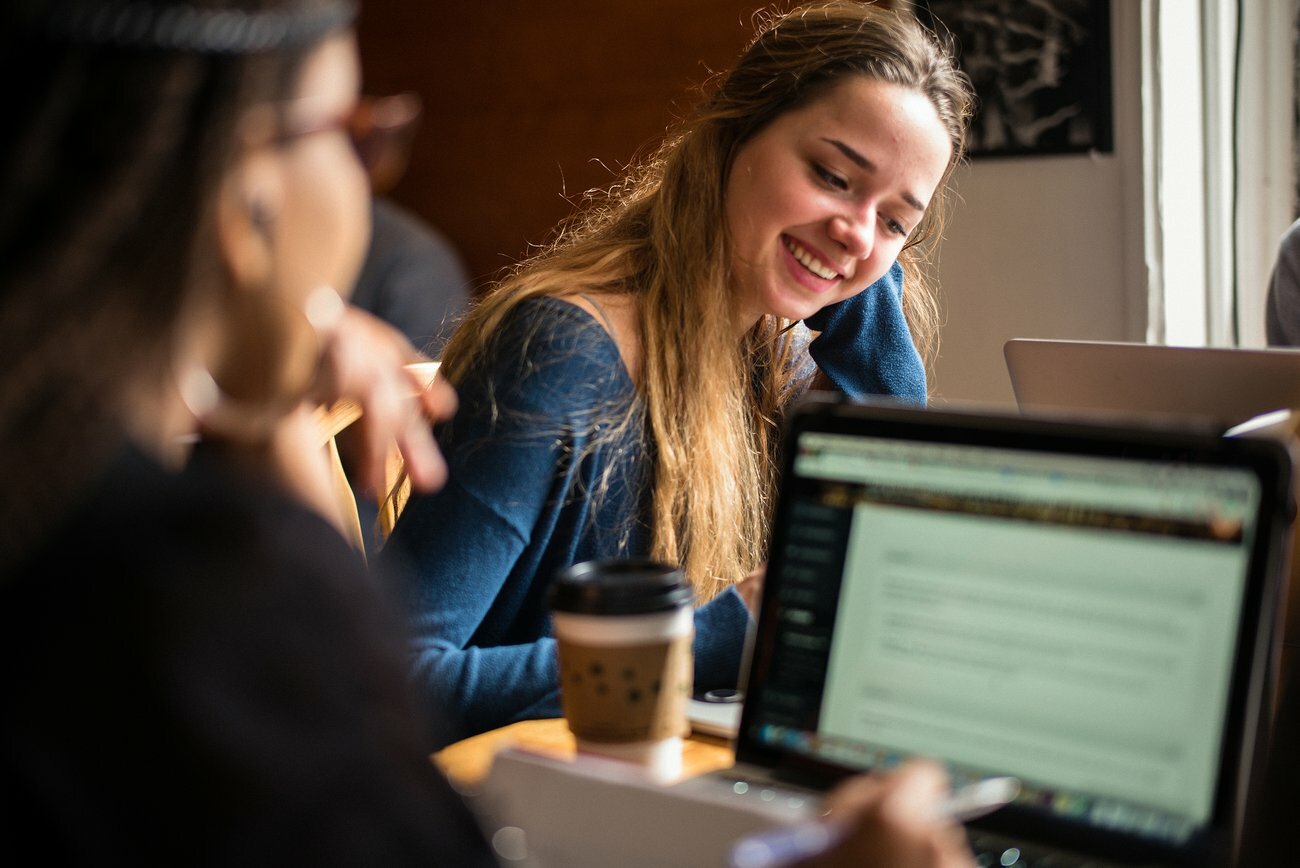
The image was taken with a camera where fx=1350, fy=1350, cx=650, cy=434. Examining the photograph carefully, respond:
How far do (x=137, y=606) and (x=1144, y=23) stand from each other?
309 centimetres

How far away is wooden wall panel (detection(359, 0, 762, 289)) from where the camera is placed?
3711 mm

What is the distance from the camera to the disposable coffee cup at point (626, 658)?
944mm

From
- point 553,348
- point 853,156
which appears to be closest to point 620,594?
point 553,348

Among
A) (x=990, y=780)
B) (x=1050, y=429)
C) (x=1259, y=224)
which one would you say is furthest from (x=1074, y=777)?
(x=1259, y=224)

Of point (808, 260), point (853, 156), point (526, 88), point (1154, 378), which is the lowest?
point (1154, 378)

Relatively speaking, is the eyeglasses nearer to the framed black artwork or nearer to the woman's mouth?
the woman's mouth

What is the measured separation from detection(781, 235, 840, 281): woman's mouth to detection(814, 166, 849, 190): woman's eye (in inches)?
3.2

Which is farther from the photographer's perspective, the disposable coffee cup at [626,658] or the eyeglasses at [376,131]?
the disposable coffee cup at [626,658]

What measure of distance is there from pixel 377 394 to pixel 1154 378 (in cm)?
79

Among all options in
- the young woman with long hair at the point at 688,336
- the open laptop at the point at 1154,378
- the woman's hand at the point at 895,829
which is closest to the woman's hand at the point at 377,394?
the woman's hand at the point at 895,829

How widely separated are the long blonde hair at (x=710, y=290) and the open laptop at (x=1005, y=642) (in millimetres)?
587

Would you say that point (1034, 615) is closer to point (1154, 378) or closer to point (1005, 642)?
point (1005, 642)

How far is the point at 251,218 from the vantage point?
24.0 inches

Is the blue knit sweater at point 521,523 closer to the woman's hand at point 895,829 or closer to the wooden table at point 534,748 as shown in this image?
the wooden table at point 534,748
